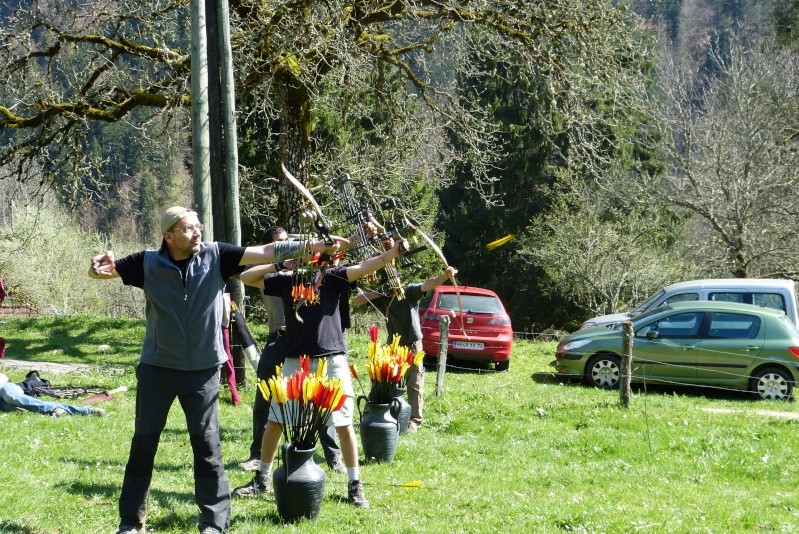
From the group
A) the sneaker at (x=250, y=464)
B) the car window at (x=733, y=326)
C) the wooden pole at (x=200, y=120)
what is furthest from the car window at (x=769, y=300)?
the sneaker at (x=250, y=464)

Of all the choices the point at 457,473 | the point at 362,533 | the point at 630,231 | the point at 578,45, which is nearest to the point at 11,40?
the point at 578,45

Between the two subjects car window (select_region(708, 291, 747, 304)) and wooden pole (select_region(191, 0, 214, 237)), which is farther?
car window (select_region(708, 291, 747, 304))

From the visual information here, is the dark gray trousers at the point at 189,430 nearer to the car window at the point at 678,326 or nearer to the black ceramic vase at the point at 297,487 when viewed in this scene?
the black ceramic vase at the point at 297,487

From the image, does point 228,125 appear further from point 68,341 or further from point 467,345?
point 68,341

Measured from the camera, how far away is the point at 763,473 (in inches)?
289

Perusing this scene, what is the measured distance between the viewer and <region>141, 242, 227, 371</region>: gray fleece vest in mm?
4645

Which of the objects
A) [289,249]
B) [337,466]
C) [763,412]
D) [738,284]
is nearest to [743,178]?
[738,284]

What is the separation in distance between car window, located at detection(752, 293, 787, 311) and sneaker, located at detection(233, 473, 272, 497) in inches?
473

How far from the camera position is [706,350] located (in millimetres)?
13273

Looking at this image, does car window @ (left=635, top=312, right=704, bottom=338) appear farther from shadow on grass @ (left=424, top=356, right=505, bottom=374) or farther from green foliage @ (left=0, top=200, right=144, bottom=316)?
green foliage @ (left=0, top=200, right=144, bottom=316)

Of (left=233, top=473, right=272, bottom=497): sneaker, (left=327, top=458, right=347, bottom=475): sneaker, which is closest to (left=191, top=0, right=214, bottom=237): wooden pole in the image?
(left=327, top=458, right=347, bottom=475): sneaker

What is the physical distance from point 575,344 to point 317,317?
917 centimetres

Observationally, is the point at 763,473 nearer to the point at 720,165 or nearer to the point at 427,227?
the point at 720,165

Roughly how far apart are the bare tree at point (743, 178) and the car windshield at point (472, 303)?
33.1 feet
